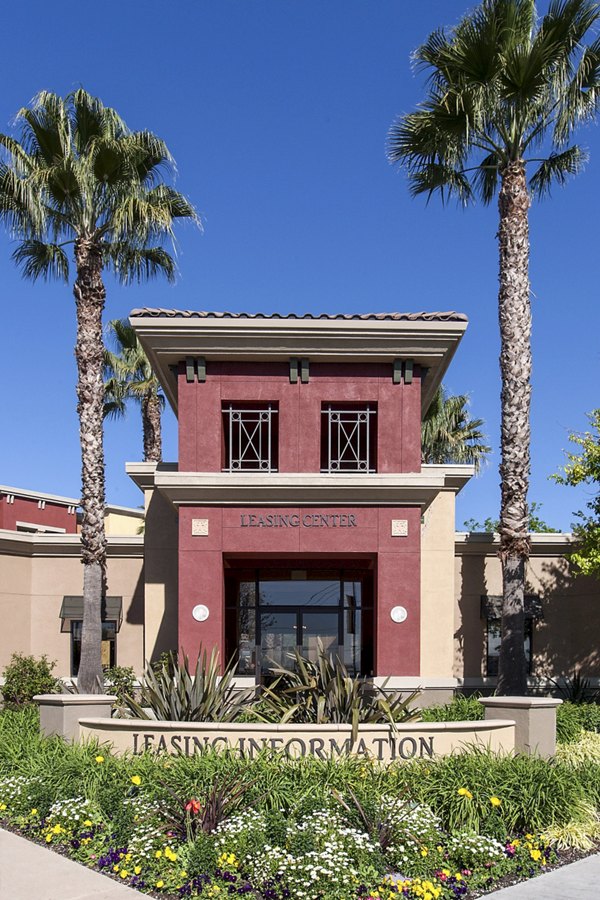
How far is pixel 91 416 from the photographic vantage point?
71.8 ft

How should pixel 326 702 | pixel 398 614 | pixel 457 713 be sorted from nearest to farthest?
1. pixel 326 702
2. pixel 457 713
3. pixel 398 614

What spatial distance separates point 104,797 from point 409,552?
10135 mm

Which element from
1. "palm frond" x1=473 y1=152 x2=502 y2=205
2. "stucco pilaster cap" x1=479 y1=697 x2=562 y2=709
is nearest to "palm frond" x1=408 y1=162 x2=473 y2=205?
"palm frond" x1=473 y1=152 x2=502 y2=205

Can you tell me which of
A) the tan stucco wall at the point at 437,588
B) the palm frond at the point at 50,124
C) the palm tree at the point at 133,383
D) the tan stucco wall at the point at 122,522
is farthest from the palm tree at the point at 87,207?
the tan stucco wall at the point at 122,522

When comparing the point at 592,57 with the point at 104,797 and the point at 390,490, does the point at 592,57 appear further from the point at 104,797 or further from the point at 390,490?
the point at 104,797

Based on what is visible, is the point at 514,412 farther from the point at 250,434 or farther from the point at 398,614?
the point at 250,434

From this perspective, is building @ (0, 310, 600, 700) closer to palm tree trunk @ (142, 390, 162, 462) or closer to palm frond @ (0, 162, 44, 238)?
palm frond @ (0, 162, 44, 238)

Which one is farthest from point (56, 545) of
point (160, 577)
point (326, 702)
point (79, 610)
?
point (326, 702)

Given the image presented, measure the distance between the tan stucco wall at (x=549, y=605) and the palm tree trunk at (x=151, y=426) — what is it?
637 inches

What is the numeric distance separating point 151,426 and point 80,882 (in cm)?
2821

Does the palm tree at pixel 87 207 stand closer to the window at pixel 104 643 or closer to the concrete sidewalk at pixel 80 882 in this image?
the window at pixel 104 643

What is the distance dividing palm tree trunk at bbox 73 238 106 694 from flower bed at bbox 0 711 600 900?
9.89m

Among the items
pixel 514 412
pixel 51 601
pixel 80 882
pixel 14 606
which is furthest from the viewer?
pixel 51 601

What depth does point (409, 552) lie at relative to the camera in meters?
18.8
